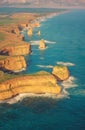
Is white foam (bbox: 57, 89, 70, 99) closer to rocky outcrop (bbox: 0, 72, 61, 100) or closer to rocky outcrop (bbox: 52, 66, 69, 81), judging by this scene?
rocky outcrop (bbox: 0, 72, 61, 100)

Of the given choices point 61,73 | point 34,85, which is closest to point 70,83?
point 61,73

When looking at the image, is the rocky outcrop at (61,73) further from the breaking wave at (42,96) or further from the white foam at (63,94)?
the breaking wave at (42,96)

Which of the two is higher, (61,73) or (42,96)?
(61,73)

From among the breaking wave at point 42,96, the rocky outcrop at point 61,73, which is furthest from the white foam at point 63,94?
the rocky outcrop at point 61,73

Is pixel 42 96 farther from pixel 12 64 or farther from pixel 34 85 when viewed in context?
pixel 12 64

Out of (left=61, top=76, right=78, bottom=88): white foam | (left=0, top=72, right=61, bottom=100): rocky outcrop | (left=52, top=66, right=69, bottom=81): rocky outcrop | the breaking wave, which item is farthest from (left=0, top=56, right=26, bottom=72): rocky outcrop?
the breaking wave

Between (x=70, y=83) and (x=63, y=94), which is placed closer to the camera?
(x=63, y=94)

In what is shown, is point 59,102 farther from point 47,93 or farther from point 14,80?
point 14,80
